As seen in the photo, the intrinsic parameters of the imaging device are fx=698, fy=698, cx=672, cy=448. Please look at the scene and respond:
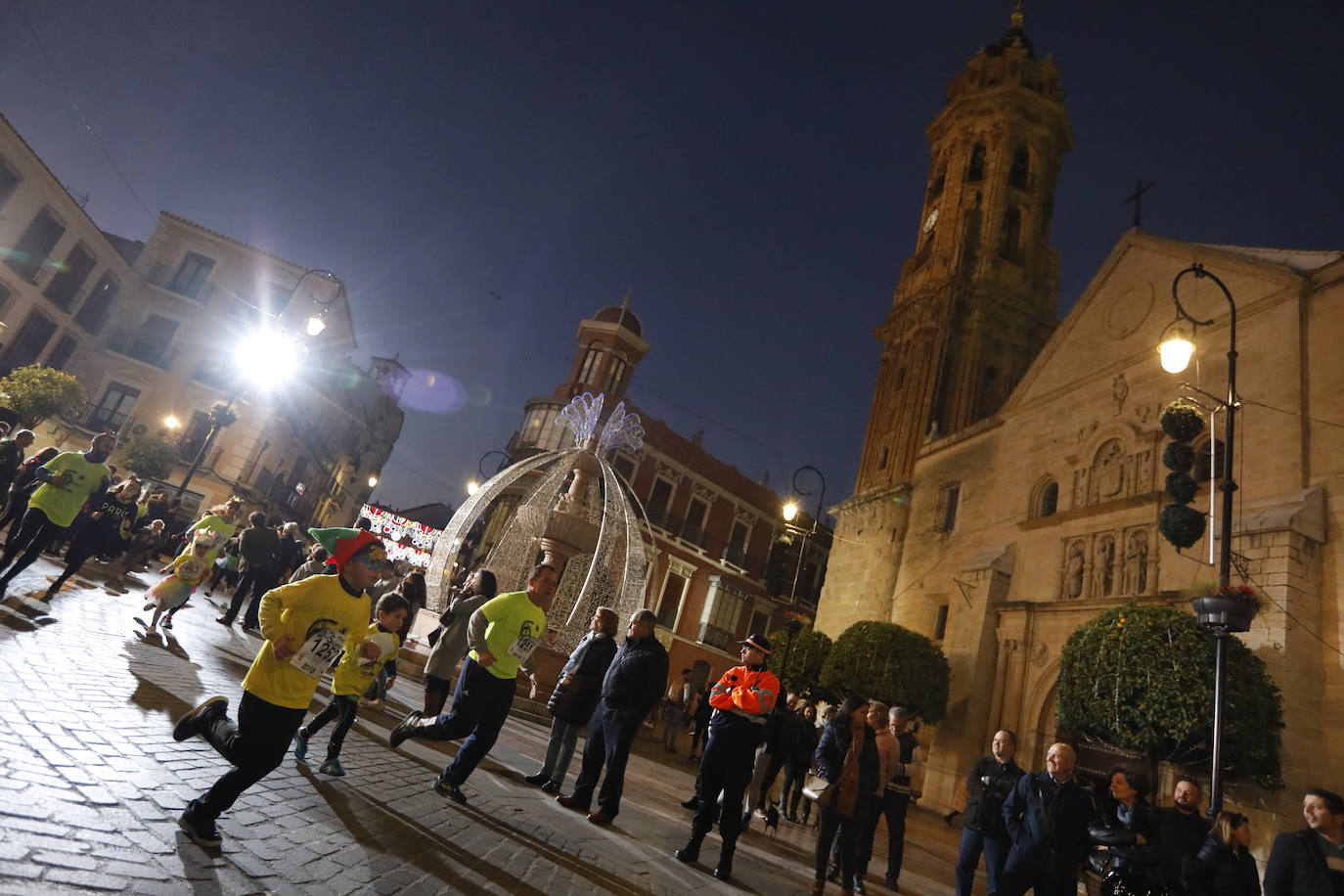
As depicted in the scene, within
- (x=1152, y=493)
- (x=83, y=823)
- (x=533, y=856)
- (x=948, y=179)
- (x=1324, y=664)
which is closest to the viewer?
(x=83, y=823)

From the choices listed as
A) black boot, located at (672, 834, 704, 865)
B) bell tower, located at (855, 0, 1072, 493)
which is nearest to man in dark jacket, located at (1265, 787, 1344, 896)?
black boot, located at (672, 834, 704, 865)

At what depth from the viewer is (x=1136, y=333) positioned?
55.8 ft

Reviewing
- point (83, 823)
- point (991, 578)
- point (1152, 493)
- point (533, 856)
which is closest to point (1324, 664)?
point (1152, 493)

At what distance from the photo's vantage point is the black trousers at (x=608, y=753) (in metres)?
5.30

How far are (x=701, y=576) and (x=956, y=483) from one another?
15.3 m

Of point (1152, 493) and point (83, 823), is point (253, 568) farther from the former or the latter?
point (1152, 493)

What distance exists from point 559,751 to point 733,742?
1.72 meters

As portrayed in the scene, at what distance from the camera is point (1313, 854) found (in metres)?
4.23

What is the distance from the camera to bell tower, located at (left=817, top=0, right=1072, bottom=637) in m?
25.0

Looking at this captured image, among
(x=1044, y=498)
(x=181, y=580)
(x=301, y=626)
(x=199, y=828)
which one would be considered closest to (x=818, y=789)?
(x=301, y=626)

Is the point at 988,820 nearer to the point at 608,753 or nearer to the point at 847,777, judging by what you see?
the point at 847,777

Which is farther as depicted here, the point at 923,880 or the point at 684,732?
the point at 684,732

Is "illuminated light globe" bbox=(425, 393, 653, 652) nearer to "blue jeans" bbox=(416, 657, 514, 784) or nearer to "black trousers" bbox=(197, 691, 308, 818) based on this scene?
"blue jeans" bbox=(416, 657, 514, 784)

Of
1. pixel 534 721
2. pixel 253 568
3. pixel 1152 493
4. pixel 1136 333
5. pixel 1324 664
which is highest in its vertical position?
pixel 1136 333
